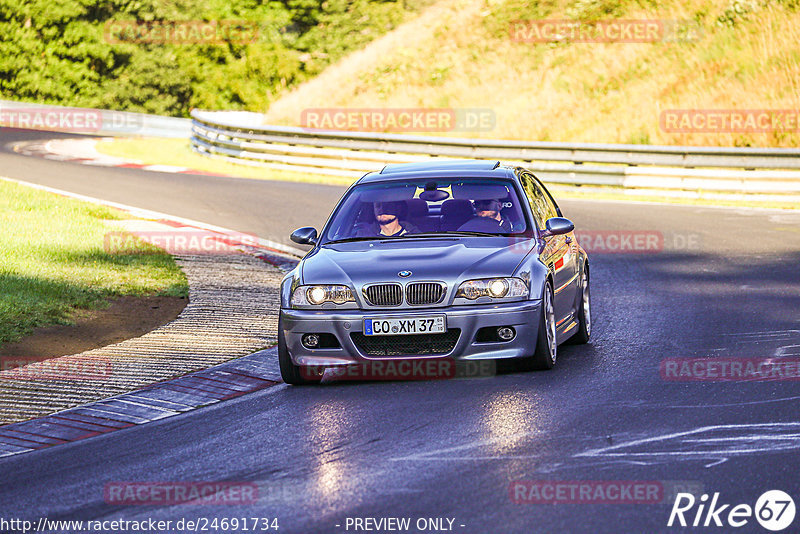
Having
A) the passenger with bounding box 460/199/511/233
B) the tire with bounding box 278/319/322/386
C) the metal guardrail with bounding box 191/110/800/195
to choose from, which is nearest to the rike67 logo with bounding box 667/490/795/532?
the tire with bounding box 278/319/322/386

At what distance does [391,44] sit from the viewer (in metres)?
47.2

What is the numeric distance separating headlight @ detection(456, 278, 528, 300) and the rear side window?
50.2 inches

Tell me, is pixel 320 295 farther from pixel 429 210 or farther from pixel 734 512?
pixel 734 512

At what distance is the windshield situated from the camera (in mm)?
9883

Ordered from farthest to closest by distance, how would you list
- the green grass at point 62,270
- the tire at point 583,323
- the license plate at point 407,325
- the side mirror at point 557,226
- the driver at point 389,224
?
the green grass at point 62,270 → the tire at point 583,323 → the driver at point 389,224 → the side mirror at point 557,226 → the license plate at point 407,325

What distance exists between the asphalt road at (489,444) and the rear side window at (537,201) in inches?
44.3

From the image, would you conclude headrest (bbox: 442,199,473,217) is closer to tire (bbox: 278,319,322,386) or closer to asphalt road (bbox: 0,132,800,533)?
asphalt road (bbox: 0,132,800,533)

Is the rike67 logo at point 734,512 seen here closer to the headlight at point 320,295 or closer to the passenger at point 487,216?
the headlight at point 320,295

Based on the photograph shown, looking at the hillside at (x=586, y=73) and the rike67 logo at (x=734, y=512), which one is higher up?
the rike67 logo at (x=734, y=512)

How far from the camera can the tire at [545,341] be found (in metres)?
8.91

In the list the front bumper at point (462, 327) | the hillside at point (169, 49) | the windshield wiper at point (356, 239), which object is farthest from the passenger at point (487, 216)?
the hillside at point (169, 49)

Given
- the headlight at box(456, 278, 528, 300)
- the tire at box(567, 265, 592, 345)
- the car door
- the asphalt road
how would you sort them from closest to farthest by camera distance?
1. the asphalt road
2. the headlight at box(456, 278, 528, 300)
3. the car door
4. the tire at box(567, 265, 592, 345)

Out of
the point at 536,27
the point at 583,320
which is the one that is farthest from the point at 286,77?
the point at 583,320

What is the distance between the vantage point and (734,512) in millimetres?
5508
